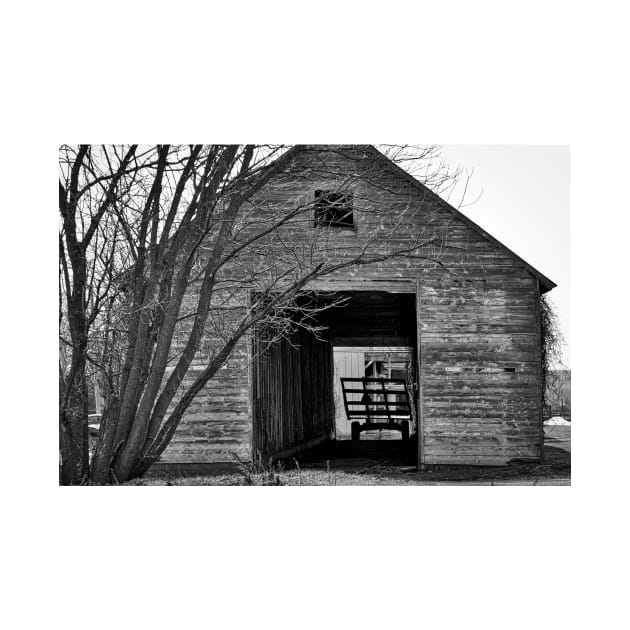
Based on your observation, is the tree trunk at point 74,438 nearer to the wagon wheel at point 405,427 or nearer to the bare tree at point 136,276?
the bare tree at point 136,276

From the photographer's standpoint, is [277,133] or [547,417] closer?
[277,133]

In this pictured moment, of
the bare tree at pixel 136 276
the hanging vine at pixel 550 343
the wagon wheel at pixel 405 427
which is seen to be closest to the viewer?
the bare tree at pixel 136 276

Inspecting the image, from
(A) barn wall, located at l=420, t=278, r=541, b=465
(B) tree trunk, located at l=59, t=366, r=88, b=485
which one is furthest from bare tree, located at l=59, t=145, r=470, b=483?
(A) barn wall, located at l=420, t=278, r=541, b=465

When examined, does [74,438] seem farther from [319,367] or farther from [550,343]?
[319,367]

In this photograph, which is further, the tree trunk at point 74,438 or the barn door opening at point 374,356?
the barn door opening at point 374,356

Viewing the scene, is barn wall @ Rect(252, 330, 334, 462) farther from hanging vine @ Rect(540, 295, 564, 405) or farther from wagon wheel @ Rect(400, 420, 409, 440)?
hanging vine @ Rect(540, 295, 564, 405)

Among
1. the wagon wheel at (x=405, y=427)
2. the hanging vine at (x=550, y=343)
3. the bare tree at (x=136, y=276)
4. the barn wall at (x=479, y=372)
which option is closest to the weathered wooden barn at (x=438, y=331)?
the barn wall at (x=479, y=372)

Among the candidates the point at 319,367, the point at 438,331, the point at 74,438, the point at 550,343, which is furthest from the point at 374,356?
the point at 74,438

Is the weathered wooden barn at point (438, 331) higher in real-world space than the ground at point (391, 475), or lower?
higher

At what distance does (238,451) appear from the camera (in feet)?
41.8

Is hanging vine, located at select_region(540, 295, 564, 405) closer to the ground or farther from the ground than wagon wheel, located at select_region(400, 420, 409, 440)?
farther from the ground

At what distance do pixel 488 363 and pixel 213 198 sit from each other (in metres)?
5.88
